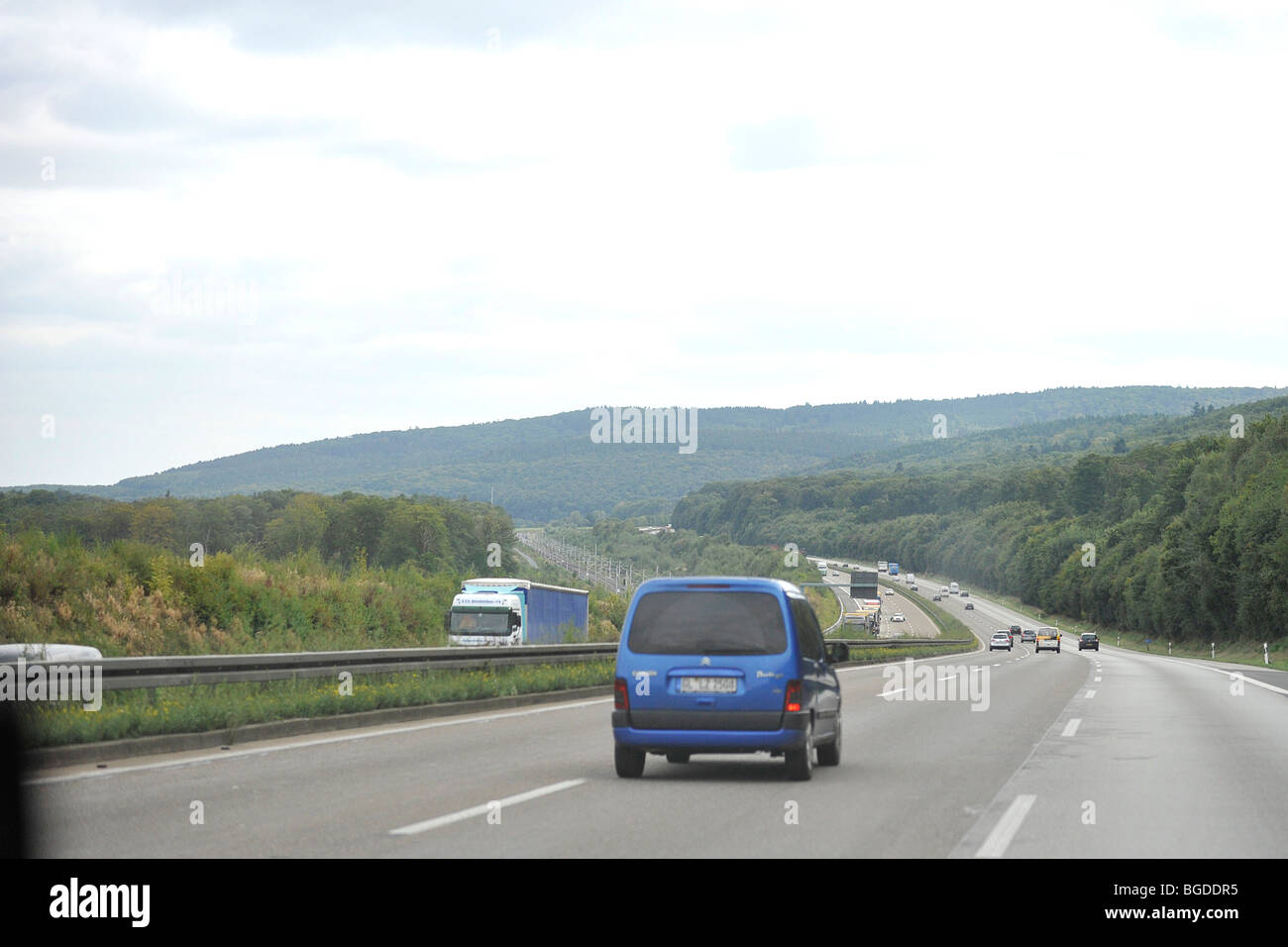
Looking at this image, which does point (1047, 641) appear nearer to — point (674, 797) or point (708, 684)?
point (708, 684)

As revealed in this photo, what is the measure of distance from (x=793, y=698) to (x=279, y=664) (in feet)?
29.1

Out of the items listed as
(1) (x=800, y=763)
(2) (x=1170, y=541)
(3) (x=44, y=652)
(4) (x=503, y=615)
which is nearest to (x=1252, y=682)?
(4) (x=503, y=615)

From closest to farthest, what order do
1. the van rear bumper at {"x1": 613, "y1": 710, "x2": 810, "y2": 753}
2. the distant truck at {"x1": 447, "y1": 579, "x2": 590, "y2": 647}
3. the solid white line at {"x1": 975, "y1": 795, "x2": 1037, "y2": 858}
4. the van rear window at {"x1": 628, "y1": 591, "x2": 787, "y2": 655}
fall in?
the solid white line at {"x1": 975, "y1": 795, "x2": 1037, "y2": 858} < the van rear bumper at {"x1": 613, "y1": 710, "x2": 810, "y2": 753} < the van rear window at {"x1": 628, "y1": 591, "x2": 787, "y2": 655} < the distant truck at {"x1": 447, "y1": 579, "x2": 590, "y2": 647}

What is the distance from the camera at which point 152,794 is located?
11461 mm

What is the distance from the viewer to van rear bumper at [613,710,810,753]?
1279 centimetres

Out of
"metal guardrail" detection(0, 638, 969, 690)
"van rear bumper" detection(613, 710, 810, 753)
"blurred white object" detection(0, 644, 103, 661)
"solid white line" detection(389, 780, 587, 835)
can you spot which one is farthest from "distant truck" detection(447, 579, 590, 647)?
"solid white line" detection(389, 780, 587, 835)

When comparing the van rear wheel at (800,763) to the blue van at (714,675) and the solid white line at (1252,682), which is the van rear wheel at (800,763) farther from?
the solid white line at (1252,682)

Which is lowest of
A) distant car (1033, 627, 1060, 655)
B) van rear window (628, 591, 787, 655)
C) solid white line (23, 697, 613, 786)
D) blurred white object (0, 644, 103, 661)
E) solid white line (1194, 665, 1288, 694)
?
distant car (1033, 627, 1060, 655)

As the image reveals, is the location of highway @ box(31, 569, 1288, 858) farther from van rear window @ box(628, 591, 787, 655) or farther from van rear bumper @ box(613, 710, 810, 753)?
van rear window @ box(628, 591, 787, 655)

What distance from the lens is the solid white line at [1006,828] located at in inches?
Answer: 365

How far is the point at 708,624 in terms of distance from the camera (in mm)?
13117

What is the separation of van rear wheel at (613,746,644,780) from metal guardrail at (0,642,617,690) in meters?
5.76

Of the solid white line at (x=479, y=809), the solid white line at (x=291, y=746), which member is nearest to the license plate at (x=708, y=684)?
the solid white line at (x=479, y=809)
